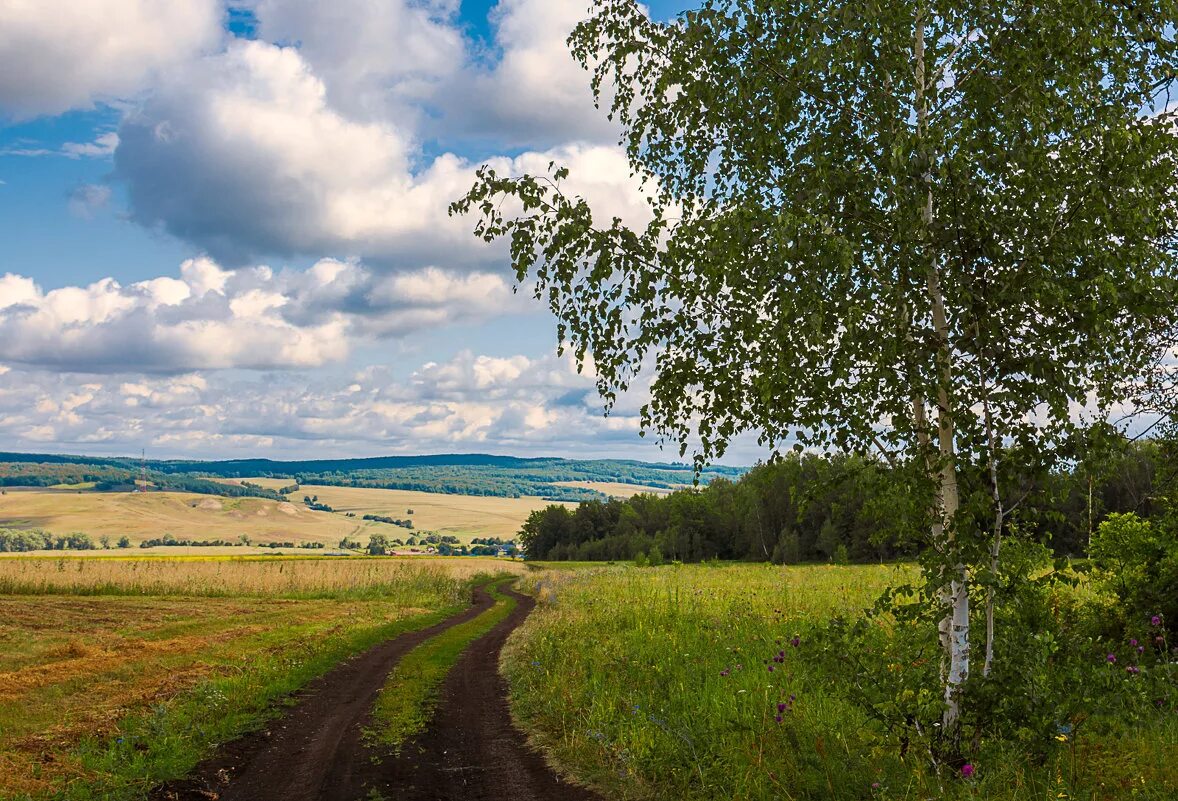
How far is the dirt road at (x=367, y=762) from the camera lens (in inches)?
377

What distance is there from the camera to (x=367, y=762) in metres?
10.9

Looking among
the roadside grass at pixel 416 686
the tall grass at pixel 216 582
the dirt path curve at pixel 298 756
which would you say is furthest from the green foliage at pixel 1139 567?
the tall grass at pixel 216 582

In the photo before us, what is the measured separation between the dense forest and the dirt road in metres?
4.38

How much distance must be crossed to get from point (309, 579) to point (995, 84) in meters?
48.1

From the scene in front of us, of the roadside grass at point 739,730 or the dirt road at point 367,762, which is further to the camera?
the dirt road at point 367,762

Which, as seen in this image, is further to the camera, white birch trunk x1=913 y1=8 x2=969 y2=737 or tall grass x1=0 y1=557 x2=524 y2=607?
tall grass x1=0 y1=557 x2=524 y2=607

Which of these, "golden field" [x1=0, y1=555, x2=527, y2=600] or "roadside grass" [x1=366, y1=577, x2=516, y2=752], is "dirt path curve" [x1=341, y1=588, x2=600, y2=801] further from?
"golden field" [x1=0, y1=555, x2=527, y2=600]

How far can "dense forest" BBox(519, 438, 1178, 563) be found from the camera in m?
7.52

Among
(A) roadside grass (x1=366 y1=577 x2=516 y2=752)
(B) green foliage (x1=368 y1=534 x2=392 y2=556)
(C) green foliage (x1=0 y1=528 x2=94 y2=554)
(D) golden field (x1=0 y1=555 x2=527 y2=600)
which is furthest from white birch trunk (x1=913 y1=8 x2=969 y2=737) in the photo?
(C) green foliage (x1=0 y1=528 x2=94 y2=554)

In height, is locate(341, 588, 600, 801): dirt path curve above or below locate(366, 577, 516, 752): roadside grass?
above

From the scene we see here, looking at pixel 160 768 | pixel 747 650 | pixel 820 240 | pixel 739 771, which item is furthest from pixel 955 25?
pixel 160 768

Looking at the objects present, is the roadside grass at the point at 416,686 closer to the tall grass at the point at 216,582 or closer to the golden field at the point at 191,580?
the tall grass at the point at 216,582

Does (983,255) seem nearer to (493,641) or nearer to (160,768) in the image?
(160,768)

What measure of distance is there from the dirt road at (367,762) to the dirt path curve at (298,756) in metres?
0.01
